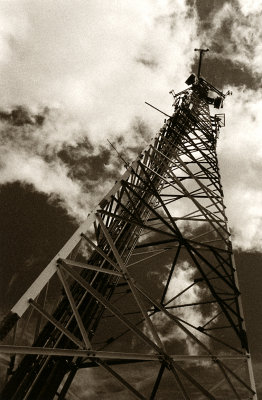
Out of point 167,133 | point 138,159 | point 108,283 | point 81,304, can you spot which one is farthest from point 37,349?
point 167,133

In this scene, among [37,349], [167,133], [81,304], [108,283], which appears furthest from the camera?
[167,133]

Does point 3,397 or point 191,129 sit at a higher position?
point 191,129

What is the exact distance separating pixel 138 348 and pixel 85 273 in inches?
673

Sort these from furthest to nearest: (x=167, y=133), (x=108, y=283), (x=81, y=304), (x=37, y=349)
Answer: (x=167, y=133), (x=108, y=283), (x=81, y=304), (x=37, y=349)

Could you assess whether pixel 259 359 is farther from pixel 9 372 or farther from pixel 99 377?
pixel 9 372

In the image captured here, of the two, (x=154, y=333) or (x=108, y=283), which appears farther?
(x=108, y=283)

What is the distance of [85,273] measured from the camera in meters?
6.55

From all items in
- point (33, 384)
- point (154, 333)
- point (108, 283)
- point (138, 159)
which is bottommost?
point (33, 384)

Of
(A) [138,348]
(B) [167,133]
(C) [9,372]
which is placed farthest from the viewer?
(A) [138,348]

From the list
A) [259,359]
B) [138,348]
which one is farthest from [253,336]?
[138,348]

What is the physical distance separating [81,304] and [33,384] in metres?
1.67

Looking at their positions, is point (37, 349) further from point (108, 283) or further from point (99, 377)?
point (99, 377)

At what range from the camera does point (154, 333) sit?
419cm

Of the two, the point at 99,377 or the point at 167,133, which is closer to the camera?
the point at 167,133
